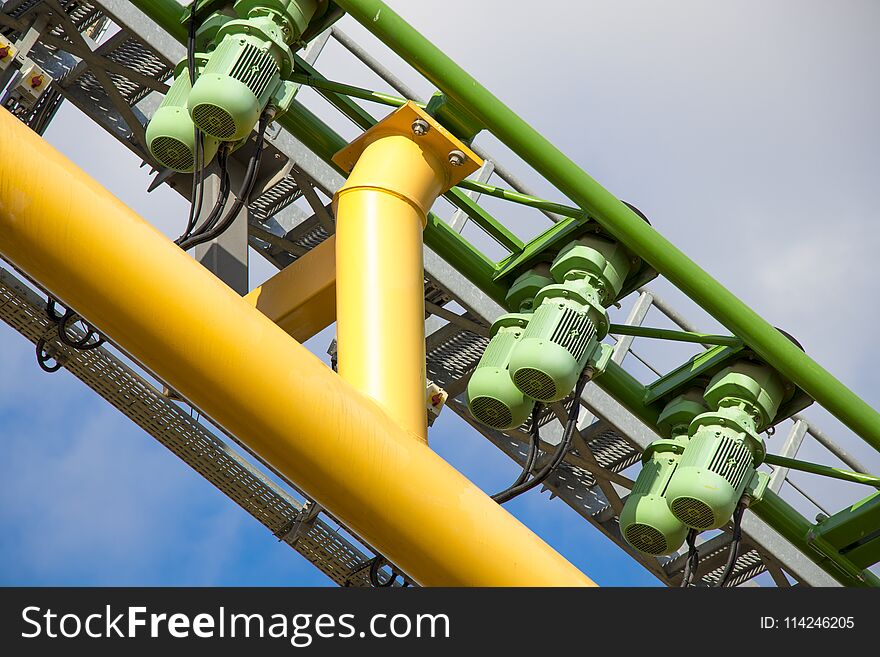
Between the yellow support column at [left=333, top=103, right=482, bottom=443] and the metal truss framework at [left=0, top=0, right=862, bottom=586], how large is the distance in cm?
280

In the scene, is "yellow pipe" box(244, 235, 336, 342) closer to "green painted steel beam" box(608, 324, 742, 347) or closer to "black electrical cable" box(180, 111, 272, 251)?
"black electrical cable" box(180, 111, 272, 251)

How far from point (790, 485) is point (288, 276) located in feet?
17.7

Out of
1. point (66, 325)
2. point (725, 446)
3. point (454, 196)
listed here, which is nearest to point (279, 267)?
point (66, 325)

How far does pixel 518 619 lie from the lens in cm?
502

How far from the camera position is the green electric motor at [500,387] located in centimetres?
682

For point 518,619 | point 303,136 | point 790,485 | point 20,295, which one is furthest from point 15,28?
point 518,619

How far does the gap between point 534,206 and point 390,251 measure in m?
1.27

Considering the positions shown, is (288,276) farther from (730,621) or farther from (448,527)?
(730,621)

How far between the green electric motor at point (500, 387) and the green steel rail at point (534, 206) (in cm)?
52

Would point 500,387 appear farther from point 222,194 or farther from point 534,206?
point 222,194

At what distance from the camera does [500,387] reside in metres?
6.82

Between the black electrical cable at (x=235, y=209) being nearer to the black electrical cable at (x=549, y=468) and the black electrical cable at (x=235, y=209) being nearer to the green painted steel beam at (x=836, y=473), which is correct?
the black electrical cable at (x=549, y=468)

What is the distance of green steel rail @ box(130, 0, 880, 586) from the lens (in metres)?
6.76

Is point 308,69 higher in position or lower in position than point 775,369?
higher
